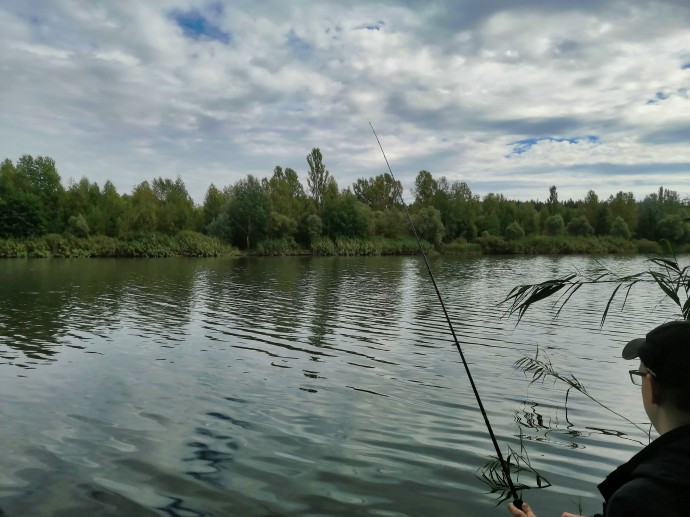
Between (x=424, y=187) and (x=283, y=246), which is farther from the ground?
(x=424, y=187)

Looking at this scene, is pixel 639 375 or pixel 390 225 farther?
pixel 390 225

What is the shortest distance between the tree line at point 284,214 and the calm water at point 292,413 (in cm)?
4420

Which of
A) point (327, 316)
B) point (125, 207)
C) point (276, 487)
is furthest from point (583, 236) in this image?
point (276, 487)

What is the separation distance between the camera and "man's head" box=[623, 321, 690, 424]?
6.37 feet

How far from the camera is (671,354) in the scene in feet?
6.40

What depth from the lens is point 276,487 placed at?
16.9 ft

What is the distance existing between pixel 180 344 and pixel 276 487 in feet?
24.6

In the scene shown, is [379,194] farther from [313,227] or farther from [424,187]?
[313,227]

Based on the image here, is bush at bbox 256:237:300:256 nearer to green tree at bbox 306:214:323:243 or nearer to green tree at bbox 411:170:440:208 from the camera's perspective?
green tree at bbox 306:214:323:243

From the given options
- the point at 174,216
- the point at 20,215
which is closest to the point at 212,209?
the point at 174,216

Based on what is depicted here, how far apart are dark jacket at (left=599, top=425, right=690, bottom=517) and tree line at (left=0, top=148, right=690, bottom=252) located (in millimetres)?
54741

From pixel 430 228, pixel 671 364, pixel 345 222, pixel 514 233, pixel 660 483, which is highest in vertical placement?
pixel 345 222

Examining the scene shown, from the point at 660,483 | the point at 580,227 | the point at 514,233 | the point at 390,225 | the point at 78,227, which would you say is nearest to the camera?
the point at 660,483

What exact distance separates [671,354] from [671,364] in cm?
4
